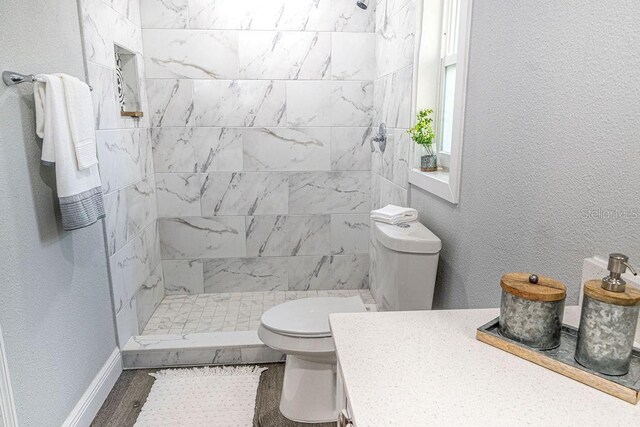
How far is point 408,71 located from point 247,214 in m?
1.56

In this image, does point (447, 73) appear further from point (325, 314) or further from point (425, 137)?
point (325, 314)

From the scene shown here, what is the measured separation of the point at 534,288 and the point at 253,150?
2552 millimetres

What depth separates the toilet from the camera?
176 centimetres

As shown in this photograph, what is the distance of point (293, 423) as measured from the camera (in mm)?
2029

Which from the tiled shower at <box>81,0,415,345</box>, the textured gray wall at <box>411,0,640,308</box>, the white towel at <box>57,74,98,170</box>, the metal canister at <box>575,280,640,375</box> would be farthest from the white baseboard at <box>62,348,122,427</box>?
the metal canister at <box>575,280,640,375</box>

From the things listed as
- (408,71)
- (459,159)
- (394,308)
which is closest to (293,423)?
(394,308)

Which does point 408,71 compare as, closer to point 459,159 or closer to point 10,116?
point 459,159

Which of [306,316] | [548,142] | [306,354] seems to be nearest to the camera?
[548,142]

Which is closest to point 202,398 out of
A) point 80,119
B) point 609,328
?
point 80,119

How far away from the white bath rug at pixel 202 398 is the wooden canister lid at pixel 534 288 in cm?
152

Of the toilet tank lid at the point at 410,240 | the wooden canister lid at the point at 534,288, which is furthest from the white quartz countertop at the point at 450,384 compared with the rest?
the toilet tank lid at the point at 410,240

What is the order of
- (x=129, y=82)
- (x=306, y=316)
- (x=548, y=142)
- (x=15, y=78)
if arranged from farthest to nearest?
(x=129, y=82), (x=306, y=316), (x=15, y=78), (x=548, y=142)

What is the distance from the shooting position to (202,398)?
2195mm

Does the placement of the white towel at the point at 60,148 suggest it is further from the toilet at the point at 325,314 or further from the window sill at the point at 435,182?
the window sill at the point at 435,182
